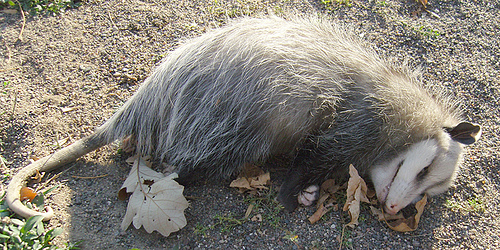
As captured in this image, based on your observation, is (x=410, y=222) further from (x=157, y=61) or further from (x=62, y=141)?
(x=62, y=141)

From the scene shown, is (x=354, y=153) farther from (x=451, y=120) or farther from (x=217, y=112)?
(x=217, y=112)

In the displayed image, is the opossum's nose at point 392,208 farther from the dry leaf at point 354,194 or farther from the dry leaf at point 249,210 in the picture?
the dry leaf at point 249,210

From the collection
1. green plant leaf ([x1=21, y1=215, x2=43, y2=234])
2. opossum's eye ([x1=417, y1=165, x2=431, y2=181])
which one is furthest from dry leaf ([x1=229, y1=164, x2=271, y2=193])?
green plant leaf ([x1=21, y1=215, x2=43, y2=234])

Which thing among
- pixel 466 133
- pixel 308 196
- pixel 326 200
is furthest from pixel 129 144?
pixel 466 133

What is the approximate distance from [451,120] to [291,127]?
978 millimetres

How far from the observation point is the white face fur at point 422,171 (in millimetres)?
2074

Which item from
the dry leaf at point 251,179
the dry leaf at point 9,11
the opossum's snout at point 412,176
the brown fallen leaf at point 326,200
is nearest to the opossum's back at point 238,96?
the dry leaf at point 251,179

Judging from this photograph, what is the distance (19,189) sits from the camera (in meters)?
2.02

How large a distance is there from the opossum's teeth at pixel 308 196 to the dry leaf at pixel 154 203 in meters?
0.67

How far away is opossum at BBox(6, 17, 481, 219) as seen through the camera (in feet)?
6.95

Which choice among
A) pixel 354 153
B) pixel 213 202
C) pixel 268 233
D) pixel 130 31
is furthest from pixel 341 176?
pixel 130 31

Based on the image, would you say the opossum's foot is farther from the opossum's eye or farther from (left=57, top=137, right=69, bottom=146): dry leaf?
the opossum's eye

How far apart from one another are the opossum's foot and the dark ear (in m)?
1.89

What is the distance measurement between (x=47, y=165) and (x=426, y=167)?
2.13 metres
